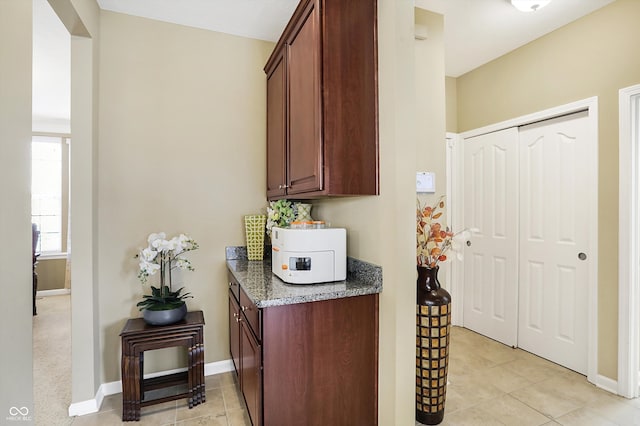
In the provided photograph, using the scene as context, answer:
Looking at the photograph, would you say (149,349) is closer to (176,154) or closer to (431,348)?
(176,154)

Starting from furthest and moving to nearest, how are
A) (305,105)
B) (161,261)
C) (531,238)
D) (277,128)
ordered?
(531,238)
(277,128)
(161,261)
(305,105)

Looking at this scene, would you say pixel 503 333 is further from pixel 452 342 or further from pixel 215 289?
pixel 215 289

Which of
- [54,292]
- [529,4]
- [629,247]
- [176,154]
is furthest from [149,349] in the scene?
[54,292]

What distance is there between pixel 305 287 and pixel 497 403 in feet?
5.23

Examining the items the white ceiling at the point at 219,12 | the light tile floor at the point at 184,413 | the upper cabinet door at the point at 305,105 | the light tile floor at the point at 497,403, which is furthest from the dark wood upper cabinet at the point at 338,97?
the light tile floor at the point at 184,413

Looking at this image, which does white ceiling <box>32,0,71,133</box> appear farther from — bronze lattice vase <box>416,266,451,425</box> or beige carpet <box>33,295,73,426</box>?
bronze lattice vase <box>416,266,451,425</box>

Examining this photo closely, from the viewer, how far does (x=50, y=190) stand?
5121 millimetres

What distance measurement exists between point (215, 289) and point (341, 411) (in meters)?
1.40

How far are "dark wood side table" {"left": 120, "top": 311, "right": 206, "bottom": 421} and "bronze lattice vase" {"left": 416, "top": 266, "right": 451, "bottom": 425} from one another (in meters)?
1.42

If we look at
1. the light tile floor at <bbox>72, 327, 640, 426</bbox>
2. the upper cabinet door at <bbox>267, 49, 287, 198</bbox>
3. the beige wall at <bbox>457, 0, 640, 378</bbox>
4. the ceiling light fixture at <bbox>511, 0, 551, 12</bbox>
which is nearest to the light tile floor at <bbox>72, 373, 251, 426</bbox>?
the light tile floor at <bbox>72, 327, 640, 426</bbox>

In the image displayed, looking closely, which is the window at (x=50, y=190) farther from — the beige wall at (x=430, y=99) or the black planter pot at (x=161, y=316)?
the beige wall at (x=430, y=99)

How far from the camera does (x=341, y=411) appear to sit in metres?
1.65

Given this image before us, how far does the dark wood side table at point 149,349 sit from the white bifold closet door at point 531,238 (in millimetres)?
2752

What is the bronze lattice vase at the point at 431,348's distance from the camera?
1883 mm
